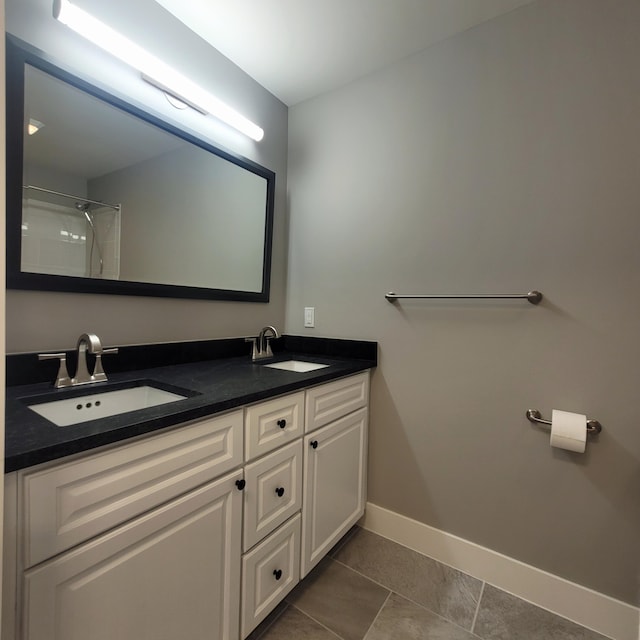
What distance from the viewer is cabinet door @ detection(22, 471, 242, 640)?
67cm

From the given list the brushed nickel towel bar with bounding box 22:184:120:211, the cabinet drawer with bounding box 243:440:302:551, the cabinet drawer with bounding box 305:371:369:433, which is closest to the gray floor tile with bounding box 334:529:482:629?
the cabinet drawer with bounding box 243:440:302:551

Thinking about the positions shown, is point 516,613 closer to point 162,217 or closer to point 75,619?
point 75,619

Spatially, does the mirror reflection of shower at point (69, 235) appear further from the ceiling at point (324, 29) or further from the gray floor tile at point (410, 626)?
the gray floor tile at point (410, 626)

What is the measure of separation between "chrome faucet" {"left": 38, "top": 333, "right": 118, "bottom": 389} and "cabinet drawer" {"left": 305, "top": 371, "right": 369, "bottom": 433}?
723 mm

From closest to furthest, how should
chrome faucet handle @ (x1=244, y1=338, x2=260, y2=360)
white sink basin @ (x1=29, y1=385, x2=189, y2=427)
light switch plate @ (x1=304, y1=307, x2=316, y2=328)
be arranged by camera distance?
white sink basin @ (x1=29, y1=385, x2=189, y2=427) < chrome faucet handle @ (x1=244, y1=338, x2=260, y2=360) < light switch plate @ (x1=304, y1=307, x2=316, y2=328)

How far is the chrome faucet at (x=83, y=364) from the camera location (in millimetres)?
1075

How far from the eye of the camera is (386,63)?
5.56 feet

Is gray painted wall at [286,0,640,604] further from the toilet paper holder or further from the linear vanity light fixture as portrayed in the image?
the linear vanity light fixture

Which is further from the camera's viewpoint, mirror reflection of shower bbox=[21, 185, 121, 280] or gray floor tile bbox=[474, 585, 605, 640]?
gray floor tile bbox=[474, 585, 605, 640]

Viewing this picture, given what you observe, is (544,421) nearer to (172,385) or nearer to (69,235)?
(172,385)

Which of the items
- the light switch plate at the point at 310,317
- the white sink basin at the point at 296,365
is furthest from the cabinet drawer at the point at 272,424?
the light switch plate at the point at 310,317

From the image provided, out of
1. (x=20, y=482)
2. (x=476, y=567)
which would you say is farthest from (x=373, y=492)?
(x=20, y=482)

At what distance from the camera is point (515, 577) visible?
141cm

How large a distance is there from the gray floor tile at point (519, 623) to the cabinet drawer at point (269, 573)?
27.9 inches
